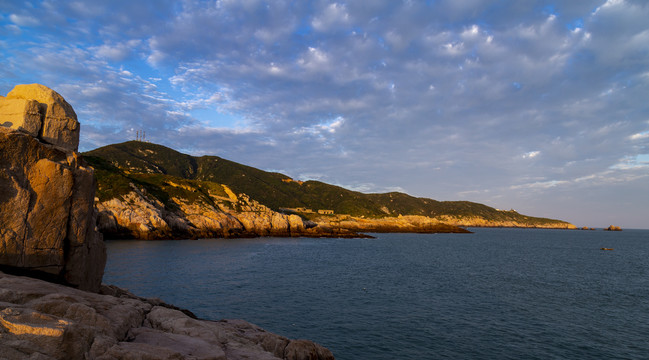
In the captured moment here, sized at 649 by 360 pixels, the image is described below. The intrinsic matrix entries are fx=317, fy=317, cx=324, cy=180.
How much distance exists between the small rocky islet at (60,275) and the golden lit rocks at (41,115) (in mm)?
37

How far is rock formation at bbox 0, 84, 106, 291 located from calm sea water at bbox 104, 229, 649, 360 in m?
13.4

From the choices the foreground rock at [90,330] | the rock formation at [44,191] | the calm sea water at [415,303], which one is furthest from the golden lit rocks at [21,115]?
the calm sea water at [415,303]

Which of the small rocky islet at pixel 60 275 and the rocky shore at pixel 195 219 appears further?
the rocky shore at pixel 195 219

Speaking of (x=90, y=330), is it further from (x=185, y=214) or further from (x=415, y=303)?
(x=185, y=214)

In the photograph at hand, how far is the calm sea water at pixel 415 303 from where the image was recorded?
21.8 metres

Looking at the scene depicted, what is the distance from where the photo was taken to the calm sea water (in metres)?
21.8

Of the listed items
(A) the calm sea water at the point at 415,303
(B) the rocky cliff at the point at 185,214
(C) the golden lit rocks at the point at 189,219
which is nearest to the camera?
(A) the calm sea water at the point at 415,303

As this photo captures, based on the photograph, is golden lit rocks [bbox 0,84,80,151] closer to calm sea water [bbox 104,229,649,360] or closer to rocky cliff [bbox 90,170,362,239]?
calm sea water [bbox 104,229,649,360]

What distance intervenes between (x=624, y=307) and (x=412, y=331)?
2598 cm

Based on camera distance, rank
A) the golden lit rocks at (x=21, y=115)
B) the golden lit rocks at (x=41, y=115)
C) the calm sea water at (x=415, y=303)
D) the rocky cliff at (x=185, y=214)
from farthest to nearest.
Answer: the rocky cliff at (x=185, y=214)
the calm sea water at (x=415, y=303)
the golden lit rocks at (x=41, y=115)
the golden lit rocks at (x=21, y=115)

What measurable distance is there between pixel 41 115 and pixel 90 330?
1153 cm

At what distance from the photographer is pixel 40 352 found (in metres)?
6.95

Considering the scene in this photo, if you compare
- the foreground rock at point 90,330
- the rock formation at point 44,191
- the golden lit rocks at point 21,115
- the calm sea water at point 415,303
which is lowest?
the calm sea water at point 415,303

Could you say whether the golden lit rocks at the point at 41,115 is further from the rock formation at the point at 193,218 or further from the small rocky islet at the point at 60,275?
the rock formation at the point at 193,218
